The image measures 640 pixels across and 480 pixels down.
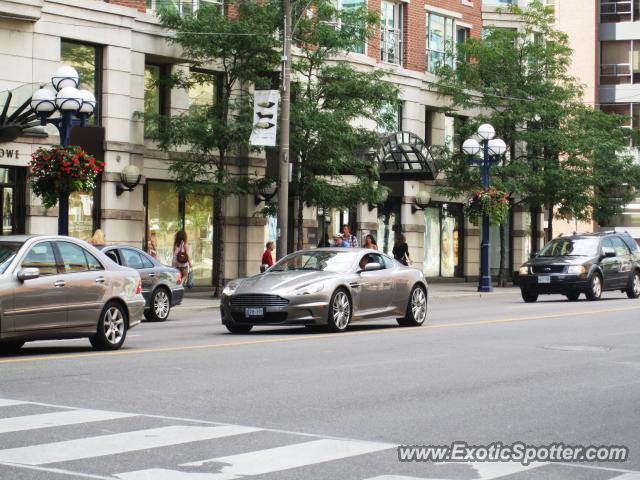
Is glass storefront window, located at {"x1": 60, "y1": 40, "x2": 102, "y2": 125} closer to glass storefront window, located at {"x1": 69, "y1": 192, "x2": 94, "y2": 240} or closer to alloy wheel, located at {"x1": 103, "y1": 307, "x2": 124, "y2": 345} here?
glass storefront window, located at {"x1": 69, "y1": 192, "x2": 94, "y2": 240}

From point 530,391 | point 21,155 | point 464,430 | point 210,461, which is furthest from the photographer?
point 21,155

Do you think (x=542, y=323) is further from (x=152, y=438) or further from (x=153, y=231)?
(x=152, y=438)

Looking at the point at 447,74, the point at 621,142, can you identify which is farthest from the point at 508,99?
the point at 621,142

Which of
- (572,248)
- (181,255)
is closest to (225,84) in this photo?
(181,255)

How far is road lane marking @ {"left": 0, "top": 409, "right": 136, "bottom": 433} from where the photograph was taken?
9.38 meters

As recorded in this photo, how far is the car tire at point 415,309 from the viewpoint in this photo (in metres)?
21.4

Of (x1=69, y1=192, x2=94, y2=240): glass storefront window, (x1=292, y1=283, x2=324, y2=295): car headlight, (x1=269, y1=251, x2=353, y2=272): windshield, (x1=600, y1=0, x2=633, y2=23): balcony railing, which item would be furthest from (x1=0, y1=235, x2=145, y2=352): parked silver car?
(x1=600, y1=0, x2=633, y2=23): balcony railing

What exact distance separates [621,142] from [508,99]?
626cm

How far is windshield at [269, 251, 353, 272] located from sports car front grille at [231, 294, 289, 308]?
140cm

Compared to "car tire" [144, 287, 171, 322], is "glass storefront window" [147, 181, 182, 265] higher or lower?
higher

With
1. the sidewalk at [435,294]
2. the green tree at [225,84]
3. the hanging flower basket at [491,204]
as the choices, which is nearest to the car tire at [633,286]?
the sidewalk at [435,294]

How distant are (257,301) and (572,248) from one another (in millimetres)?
15318

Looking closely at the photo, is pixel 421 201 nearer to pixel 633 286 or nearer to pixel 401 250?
pixel 401 250

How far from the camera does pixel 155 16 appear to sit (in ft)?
110
